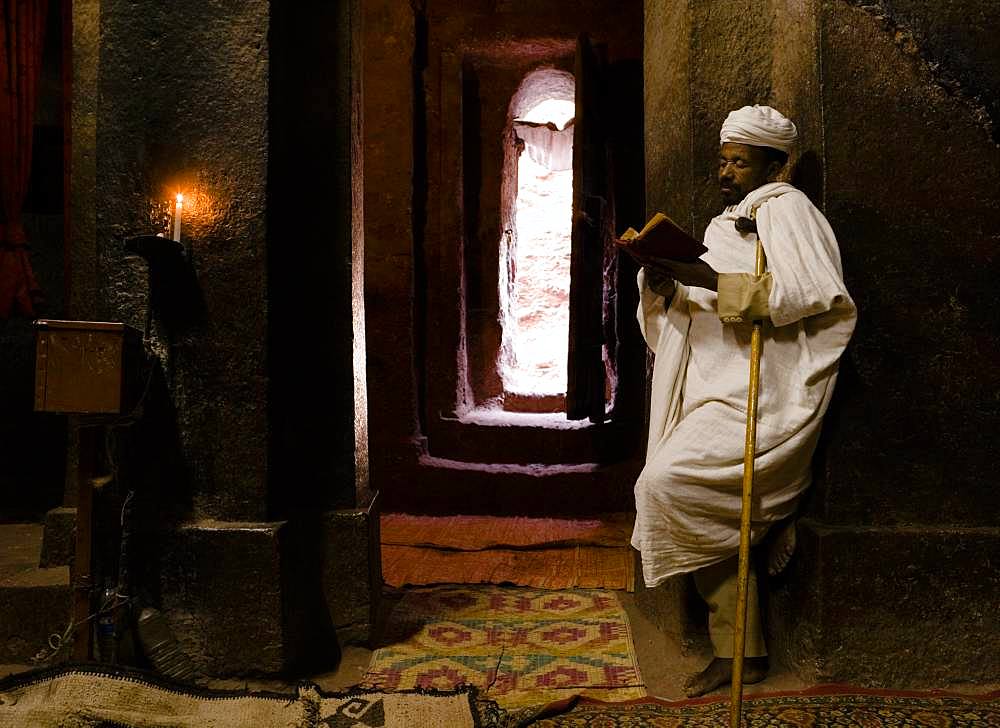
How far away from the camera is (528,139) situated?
23.0 ft

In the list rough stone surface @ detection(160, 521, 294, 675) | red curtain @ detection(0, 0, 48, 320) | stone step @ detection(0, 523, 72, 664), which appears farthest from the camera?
red curtain @ detection(0, 0, 48, 320)

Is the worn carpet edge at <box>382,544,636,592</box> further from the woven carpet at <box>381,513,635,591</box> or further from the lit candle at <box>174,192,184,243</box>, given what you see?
the lit candle at <box>174,192,184,243</box>

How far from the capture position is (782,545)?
9.16 feet

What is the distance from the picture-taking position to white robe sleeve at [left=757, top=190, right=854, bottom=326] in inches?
96.0

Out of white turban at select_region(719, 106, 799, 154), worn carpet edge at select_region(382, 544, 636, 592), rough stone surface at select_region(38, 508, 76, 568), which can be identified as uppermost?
white turban at select_region(719, 106, 799, 154)

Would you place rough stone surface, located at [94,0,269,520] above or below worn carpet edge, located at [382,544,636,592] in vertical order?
above

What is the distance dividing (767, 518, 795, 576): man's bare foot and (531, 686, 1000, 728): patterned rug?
1.39ft

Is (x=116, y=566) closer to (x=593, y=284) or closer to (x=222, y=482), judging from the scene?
(x=222, y=482)

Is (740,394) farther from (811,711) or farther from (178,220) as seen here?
(178,220)

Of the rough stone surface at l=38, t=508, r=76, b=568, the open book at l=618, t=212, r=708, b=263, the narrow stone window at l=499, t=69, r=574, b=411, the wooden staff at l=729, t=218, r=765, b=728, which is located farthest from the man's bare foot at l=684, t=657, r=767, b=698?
the narrow stone window at l=499, t=69, r=574, b=411

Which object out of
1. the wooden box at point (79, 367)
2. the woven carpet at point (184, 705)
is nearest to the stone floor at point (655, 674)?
the woven carpet at point (184, 705)

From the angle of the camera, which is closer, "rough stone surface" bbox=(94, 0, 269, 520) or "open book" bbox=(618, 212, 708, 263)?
"open book" bbox=(618, 212, 708, 263)

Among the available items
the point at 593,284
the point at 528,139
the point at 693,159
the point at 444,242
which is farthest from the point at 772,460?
the point at 528,139

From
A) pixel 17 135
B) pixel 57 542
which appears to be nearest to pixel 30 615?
pixel 57 542
